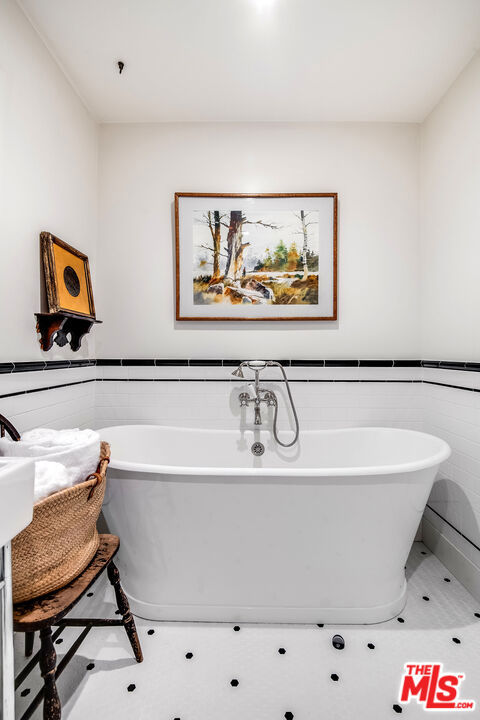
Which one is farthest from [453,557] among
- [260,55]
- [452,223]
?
[260,55]

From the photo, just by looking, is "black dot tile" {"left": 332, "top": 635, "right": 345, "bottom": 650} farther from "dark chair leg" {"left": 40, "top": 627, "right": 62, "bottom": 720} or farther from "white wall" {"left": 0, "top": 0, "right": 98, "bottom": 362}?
"white wall" {"left": 0, "top": 0, "right": 98, "bottom": 362}

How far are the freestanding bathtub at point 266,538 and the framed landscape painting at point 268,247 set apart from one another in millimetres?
1083

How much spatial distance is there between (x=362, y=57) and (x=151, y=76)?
105 cm

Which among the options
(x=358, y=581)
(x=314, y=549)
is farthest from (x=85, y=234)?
(x=358, y=581)

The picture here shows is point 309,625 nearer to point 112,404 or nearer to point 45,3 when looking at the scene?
point 112,404

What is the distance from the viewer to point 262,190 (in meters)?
2.20

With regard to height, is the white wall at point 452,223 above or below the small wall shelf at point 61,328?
above

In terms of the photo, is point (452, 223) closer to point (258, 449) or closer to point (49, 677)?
point (258, 449)

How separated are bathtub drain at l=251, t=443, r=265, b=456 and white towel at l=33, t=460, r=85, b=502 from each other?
119 centimetres

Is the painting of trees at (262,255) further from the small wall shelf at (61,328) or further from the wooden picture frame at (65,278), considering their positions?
the small wall shelf at (61,328)

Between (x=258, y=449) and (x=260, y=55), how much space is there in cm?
202

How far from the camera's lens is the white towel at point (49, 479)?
1017 millimetres

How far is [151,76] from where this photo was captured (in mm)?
1837

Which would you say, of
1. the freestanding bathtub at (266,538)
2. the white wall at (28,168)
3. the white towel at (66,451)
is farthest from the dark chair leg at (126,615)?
the white wall at (28,168)
